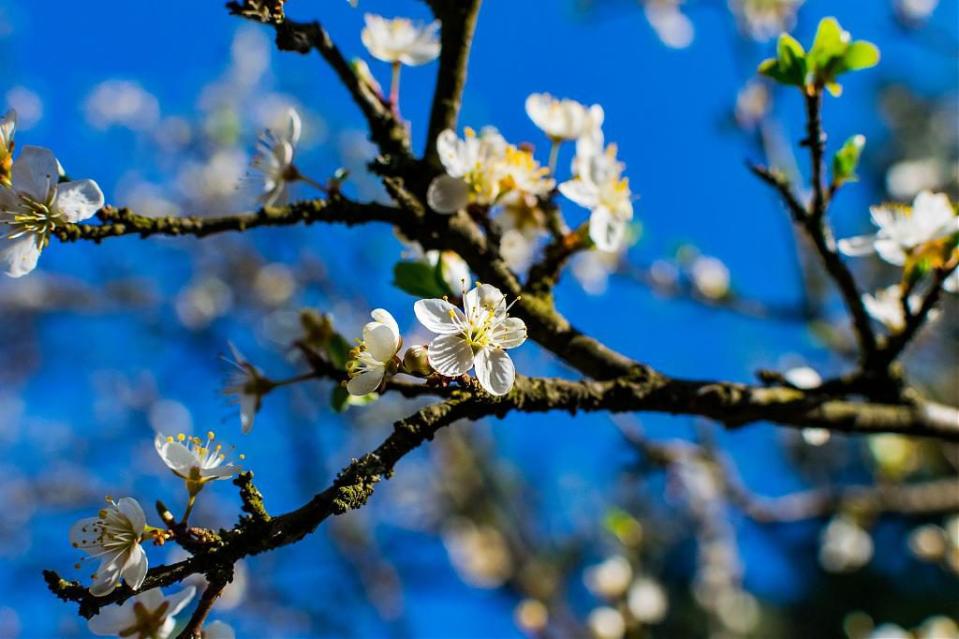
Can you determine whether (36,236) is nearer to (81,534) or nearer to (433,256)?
(81,534)

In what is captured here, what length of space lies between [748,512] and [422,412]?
2.00 metres

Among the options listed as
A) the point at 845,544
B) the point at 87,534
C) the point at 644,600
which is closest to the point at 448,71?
the point at 87,534

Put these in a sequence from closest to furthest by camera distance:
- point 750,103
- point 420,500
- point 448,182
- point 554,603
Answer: point 448,182 → point 750,103 → point 554,603 → point 420,500

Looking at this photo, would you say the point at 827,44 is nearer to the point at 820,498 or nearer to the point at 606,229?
the point at 606,229

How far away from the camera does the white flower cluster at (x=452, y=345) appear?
95 cm

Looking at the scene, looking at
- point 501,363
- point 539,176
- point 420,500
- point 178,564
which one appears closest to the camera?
point 178,564

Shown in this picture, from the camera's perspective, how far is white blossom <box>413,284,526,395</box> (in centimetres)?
94

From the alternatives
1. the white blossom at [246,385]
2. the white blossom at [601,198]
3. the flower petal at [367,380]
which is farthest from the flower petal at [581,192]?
the white blossom at [246,385]

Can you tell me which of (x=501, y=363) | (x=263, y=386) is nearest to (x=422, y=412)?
(x=501, y=363)

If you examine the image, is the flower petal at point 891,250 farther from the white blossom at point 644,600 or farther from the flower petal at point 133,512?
the white blossom at point 644,600

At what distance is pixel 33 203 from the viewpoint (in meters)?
1.03

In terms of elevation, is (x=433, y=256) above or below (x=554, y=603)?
above

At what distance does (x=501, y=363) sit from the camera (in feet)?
3.12

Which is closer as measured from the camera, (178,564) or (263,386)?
(178,564)
